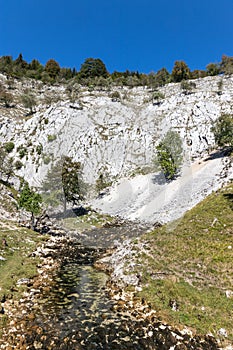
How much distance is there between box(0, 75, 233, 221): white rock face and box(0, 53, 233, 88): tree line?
2468 cm

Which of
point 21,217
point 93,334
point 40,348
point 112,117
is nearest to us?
point 40,348

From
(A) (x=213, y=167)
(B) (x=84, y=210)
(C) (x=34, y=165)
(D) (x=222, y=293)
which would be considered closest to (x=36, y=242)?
(B) (x=84, y=210)

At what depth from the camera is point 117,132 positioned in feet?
353

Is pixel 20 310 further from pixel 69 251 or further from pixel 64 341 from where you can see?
pixel 69 251

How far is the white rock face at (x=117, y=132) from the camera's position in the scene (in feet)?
296

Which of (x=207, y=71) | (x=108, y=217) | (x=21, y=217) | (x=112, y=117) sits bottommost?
(x=108, y=217)

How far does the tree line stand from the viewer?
509 feet

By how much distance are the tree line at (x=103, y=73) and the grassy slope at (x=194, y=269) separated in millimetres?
137533

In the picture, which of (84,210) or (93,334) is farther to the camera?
(84,210)

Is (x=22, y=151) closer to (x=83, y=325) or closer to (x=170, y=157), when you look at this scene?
(x=170, y=157)

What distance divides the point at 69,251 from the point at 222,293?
25.8m

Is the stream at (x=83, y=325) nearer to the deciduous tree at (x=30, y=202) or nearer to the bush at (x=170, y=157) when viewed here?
the deciduous tree at (x=30, y=202)

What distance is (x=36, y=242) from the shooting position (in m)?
40.9

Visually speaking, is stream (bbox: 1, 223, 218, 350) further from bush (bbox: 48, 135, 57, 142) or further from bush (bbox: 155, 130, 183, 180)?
bush (bbox: 48, 135, 57, 142)
